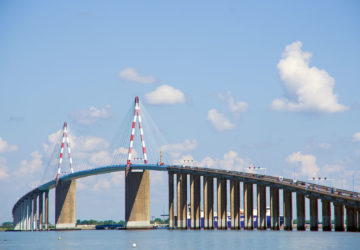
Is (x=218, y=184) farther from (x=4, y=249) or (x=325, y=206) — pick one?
(x=4, y=249)

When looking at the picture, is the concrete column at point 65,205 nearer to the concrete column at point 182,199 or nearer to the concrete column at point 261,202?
the concrete column at point 182,199

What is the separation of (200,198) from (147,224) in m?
17.1

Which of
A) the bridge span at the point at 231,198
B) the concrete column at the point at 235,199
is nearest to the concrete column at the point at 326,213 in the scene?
the bridge span at the point at 231,198

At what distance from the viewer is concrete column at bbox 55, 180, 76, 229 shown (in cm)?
18562

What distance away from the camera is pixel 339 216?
360ft

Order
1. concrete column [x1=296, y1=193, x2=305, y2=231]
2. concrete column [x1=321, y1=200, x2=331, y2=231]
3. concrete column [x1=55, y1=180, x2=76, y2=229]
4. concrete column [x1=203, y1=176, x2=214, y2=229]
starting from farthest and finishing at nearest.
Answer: concrete column [x1=55, y1=180, x2=76, y2=229] → concrete column [x1=203, y1=176, x2=214, y2=229] → concrete column [x1=296, y1=193, x2=305, y2=231] → concrete column [x1=321, y1=200, x2=331, y2=231]

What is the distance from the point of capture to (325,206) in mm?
110875

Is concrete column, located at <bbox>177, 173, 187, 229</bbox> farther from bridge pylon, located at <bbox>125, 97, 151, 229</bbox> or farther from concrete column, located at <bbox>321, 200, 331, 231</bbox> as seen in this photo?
concrete column, located at <bbox>321, 200, 331, 231</bbox>

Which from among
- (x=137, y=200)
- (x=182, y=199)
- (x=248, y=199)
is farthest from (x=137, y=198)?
A: (x=248, y=199)

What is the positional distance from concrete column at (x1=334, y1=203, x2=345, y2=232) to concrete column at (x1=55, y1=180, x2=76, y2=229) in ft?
301

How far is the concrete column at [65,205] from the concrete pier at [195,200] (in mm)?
50842

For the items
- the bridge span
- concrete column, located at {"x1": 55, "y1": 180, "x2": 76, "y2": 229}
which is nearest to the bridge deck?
the bridge span

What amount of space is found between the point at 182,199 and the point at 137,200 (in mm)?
11391

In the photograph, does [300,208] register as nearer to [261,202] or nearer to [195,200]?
[261,202]
